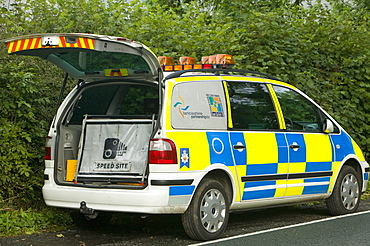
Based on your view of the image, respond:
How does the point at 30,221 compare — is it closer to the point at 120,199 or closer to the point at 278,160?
the point at 120,199

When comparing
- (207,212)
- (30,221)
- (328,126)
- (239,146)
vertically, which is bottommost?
(30,221)

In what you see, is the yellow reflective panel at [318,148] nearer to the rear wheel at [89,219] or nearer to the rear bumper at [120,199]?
the rear bumper at [120,199]

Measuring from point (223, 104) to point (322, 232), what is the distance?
1909 millimetres

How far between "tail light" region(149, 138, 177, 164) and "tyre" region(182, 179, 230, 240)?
542 mm

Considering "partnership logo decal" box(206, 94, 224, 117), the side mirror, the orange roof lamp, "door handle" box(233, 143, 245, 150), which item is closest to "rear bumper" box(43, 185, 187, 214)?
"door handle" box(233, 143, 245, 150)

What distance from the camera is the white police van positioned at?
20.2ft

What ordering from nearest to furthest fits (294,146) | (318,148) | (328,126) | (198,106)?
(198,106) → (294,146) → (318,148) → (328,126)

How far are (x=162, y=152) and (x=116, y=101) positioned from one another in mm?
1633

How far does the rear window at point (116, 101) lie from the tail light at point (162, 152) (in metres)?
0.88

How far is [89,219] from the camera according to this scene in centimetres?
712

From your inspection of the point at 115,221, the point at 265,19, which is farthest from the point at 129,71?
the point at 265,19

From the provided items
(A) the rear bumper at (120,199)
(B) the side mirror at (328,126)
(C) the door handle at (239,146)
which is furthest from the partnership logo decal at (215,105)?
(B) the side mirror at (328,126)

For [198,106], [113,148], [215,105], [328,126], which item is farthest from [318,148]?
[113,148]

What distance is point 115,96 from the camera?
7.48 meters
